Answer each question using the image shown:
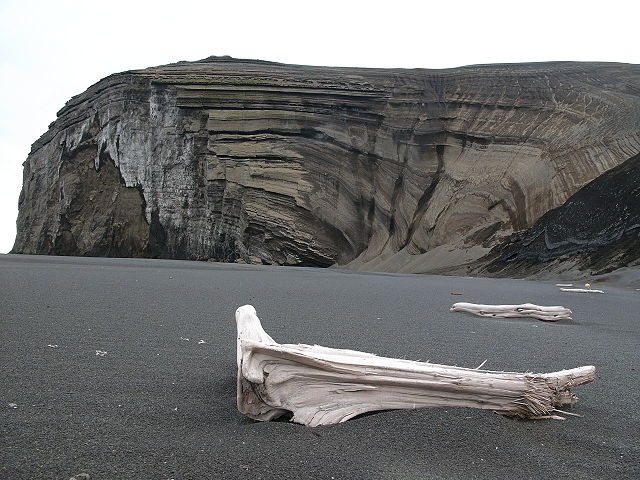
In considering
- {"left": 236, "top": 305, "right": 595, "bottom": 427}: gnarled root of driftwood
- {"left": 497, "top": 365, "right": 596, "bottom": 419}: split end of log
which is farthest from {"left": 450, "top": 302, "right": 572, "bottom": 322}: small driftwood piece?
{"left": 236, "top": 305, "right": 595, "bottom": 427}: gnarled root of driftwood

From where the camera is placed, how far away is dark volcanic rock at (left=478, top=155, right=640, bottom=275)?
1252 cm

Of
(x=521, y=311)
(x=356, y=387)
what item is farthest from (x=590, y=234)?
(x=356, y=387)

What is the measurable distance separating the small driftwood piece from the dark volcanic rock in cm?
812

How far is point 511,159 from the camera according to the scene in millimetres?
20984

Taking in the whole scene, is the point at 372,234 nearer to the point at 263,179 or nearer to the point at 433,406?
the point at 263,179

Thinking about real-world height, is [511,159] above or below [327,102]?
below

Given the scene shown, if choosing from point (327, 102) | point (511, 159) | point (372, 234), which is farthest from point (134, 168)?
point (511, 159)

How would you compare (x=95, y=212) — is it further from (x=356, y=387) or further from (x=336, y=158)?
(x=356, y=387)

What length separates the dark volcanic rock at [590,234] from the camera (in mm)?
12523

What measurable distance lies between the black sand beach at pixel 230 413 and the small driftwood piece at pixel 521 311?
699 mm

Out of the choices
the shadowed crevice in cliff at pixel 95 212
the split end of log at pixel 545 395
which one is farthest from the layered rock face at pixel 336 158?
the split end of log at pixel 545 395

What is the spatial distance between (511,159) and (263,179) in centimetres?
1006

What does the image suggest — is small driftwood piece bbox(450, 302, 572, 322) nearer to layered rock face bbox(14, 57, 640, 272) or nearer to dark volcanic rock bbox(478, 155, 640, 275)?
dark volcanic rock bbox(478, 155, 640, 275)

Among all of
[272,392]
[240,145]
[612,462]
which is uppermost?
[240,145]
